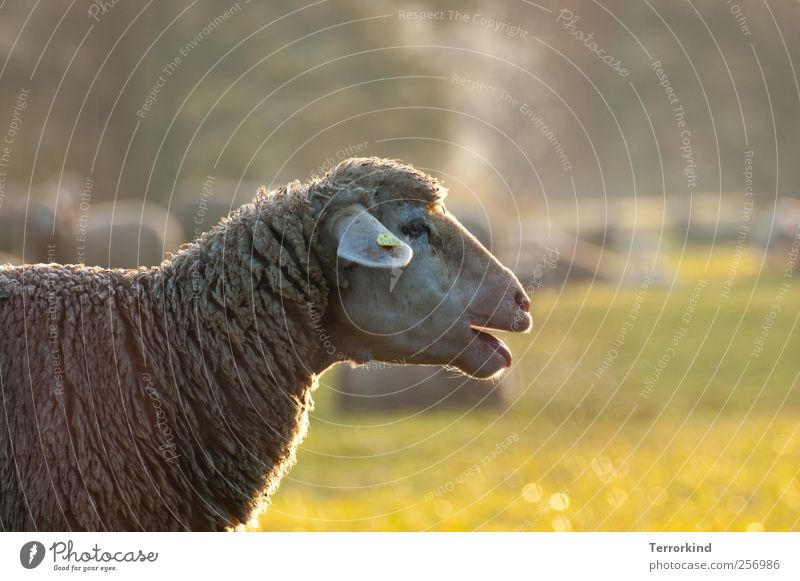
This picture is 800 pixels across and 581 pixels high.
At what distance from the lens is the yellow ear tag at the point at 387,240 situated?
21.0ft

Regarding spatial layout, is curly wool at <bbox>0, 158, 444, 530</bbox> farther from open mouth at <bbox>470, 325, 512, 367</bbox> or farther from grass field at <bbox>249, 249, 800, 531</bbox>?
grass field at <bbox>249, 249, 800, 531</bbox>

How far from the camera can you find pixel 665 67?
156ft

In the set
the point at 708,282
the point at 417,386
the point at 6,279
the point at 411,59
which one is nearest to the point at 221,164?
the point at 411,59

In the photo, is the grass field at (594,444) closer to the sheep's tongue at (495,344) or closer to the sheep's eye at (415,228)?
the sheep's tongue at (495,344)

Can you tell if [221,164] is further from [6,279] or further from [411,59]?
Answer: [6,279]

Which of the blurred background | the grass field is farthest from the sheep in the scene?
the grass field

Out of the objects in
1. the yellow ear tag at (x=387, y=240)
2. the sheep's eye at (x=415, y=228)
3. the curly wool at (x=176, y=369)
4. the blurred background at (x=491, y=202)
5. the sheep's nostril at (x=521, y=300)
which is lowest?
the blurred background at (x=491, y=202)

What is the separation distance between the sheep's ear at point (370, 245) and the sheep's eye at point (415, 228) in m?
0.33

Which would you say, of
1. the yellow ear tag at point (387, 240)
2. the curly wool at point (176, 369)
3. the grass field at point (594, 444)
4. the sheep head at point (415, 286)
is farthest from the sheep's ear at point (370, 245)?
the grass field at point (594, 444)

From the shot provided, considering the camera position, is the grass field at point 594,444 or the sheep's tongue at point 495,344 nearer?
the sheep's tongue at point 495,344

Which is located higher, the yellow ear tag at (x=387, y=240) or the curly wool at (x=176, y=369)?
the yellow ear tag at (x=387, y=240)

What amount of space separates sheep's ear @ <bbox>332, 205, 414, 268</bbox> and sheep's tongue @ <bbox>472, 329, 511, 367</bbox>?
91 cm

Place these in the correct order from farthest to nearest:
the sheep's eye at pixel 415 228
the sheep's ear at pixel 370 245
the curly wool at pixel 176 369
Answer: the sheep's eye at pixel 415 228
the sheep's ear at pixel 370 245
the curly wool at pixel 176 369

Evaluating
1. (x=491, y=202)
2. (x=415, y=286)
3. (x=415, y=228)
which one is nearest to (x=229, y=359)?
(x=415, y=286)
